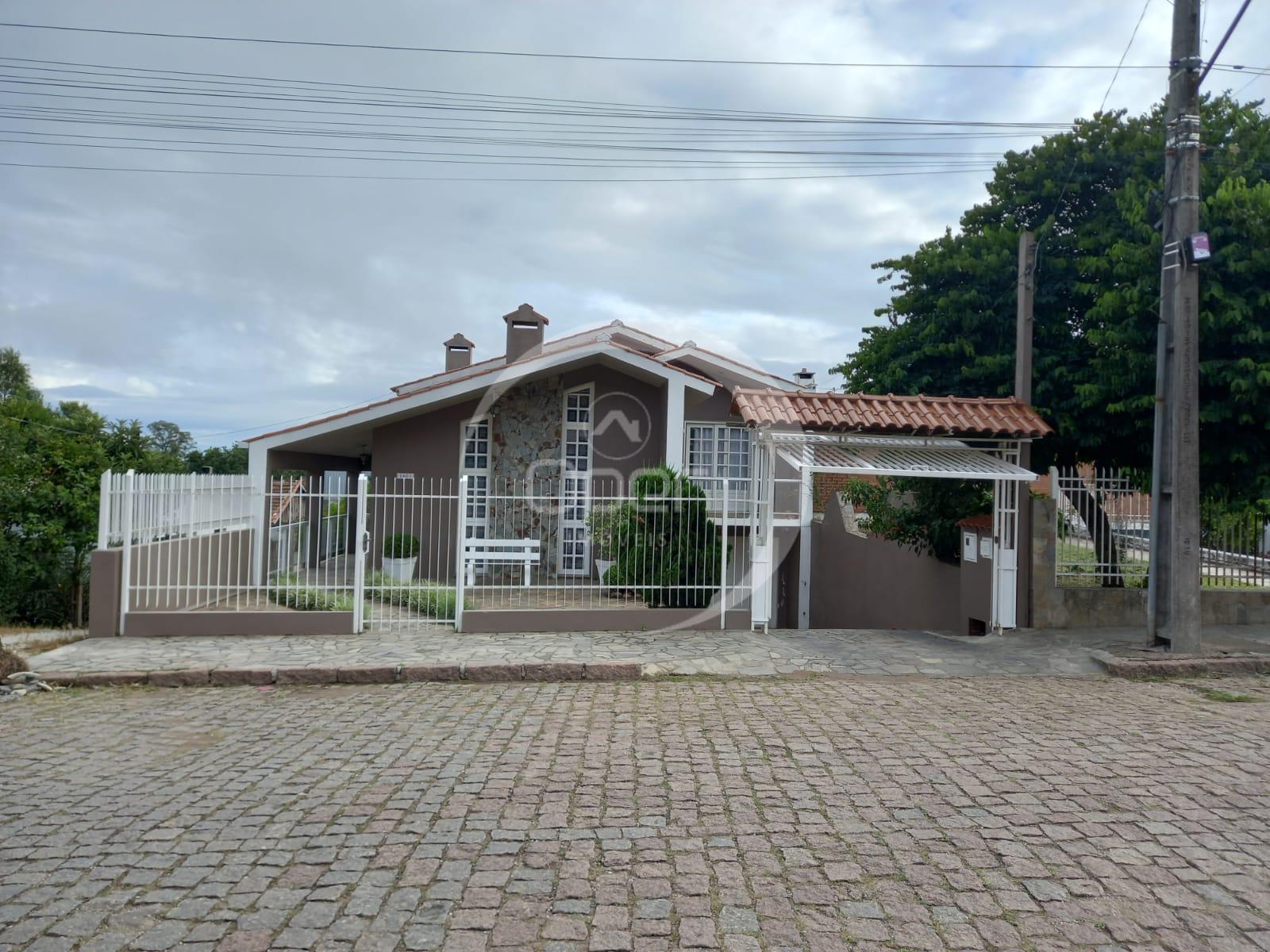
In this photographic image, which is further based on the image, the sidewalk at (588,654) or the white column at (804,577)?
the white column at (804,577)

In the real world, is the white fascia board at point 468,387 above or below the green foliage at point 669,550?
above

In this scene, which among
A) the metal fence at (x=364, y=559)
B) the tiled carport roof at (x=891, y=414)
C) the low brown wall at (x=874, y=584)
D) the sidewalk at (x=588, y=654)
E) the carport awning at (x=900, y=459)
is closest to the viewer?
the sidewalk at (x=588, y=654)

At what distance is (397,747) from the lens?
17.7 ft

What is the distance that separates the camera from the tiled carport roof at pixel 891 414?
9.70 m

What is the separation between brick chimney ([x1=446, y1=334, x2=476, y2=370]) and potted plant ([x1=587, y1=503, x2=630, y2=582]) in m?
10.3

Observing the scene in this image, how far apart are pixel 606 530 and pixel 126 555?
5786 mm

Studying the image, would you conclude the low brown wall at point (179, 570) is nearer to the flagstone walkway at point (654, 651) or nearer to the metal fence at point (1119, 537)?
the flagstone walkway at point (654, 651)

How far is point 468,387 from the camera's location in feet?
43.8

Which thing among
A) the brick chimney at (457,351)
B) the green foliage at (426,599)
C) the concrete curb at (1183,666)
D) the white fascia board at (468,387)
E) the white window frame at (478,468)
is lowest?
the concrete curb at (1183,666)

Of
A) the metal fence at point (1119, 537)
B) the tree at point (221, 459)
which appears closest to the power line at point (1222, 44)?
the metal fence at point (1119, 537)

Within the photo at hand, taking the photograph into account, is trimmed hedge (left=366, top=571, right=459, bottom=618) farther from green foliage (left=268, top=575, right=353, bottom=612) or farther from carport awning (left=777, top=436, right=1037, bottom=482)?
carport awning (left=777, top=436, right=1037, bottom=482)

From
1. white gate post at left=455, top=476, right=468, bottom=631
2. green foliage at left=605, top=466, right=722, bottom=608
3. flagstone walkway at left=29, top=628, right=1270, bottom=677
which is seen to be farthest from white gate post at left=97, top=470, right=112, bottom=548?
green foliage at left=605, top=466, right=722, bottom=608

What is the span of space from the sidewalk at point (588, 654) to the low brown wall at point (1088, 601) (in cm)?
25

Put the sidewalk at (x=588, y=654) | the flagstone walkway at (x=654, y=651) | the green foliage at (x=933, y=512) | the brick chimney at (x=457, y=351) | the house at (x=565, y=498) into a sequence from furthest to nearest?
the brick chimney at (x=457, y=351) < the green foliage at (x=933, y=512) < the house at (x=565, y=498) < the flagstone walkway at (x=654, y=651) < the sidewalk at (x=588, y=654)
